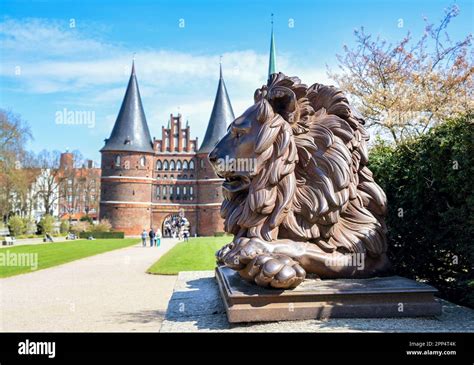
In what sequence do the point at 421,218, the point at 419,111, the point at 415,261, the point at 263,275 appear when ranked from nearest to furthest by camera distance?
the point at 263,275 → the point at 421,218 → the point at 415,261 → the point at 419,111

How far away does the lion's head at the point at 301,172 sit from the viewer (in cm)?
332

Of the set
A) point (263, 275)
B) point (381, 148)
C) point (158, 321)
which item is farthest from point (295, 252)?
point (381, 148)

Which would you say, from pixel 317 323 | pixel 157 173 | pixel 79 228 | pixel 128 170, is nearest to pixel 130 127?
pixel 128 170

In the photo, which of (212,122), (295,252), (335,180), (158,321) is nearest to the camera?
(295,252)

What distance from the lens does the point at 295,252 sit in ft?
10.5

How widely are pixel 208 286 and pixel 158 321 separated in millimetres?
1823

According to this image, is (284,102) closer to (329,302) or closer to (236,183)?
(236,183)

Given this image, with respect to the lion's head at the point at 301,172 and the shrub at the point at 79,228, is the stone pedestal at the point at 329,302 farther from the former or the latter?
the shrub at the point at 79,228

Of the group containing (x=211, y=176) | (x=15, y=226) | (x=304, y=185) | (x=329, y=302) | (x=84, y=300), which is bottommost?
(x=15, y=226)

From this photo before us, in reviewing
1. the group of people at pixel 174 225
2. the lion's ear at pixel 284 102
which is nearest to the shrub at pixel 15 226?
the group of people at pixel 174 225

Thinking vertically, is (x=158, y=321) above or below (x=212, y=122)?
below

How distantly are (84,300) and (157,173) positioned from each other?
44824 mm

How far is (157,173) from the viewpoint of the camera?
52812 mm
